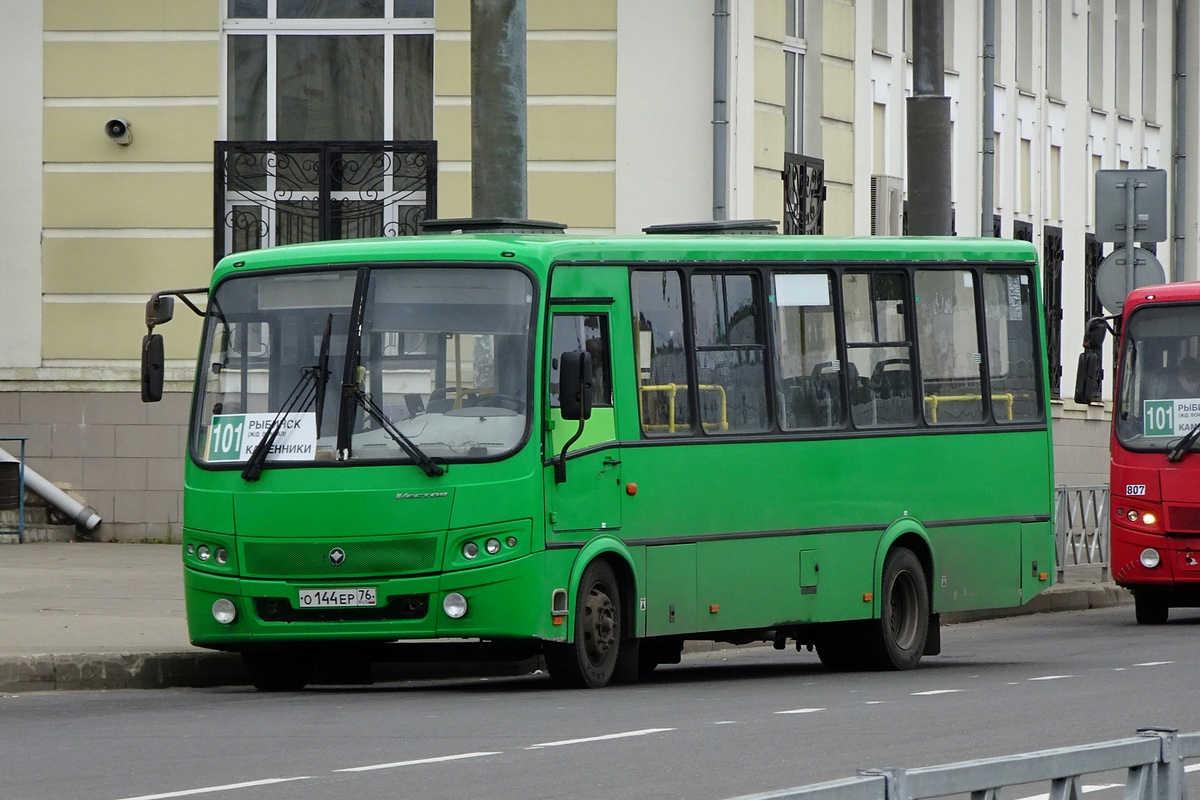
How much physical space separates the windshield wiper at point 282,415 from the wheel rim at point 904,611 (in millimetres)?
4537

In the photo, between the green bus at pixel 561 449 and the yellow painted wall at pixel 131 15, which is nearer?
the green bus at pixel 561 449

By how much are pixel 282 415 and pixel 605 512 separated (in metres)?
1.87

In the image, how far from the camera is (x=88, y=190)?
25.0 meters

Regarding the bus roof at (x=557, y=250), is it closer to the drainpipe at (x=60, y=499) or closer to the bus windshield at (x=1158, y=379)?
the bus windshield at (x=1158, y=379)

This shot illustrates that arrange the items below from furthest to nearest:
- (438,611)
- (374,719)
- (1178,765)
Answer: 1. (438,611)
2. (374,719)
3. (1178,765)

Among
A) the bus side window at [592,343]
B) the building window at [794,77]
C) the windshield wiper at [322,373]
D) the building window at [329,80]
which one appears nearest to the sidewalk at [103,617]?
the windshield wiper at [322,373]

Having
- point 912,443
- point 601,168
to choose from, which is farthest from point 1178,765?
point 601,168

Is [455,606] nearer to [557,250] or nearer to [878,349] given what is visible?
[557,250]

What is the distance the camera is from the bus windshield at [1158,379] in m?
22.0

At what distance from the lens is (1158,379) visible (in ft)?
72.7

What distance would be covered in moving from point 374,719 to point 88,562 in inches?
407

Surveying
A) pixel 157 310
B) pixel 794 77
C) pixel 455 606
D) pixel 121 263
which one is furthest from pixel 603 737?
pixel 794 77

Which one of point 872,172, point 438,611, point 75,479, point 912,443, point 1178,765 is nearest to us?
point 1178,765

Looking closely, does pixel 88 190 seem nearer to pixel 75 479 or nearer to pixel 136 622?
pixel 75 479
